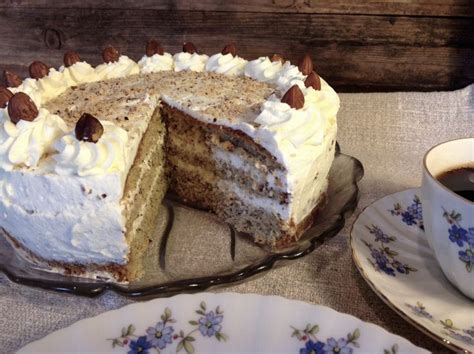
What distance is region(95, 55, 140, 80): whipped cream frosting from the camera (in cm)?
235

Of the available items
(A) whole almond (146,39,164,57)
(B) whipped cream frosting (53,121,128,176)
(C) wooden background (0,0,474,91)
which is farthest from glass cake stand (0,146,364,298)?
(C) wooden background (0,0,474,91)

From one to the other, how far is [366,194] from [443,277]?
26.6 inches

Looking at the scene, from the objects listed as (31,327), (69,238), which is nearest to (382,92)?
(69,238)

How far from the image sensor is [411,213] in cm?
181

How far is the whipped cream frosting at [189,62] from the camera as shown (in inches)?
94.3

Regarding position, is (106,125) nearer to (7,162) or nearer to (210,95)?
(7,162)

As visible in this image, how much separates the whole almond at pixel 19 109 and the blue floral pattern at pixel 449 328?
123 centimetres

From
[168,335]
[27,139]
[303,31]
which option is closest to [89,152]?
[27,139]

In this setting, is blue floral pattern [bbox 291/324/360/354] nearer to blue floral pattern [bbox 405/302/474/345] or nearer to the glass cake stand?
blue floral pattern [bbox 405/302/474/345]

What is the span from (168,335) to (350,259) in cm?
72

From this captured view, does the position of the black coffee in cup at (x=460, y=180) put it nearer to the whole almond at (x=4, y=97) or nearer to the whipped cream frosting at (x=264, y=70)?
the whipped cream frosting at (x=264, y=70)

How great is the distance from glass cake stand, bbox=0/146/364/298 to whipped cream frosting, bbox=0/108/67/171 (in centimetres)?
33

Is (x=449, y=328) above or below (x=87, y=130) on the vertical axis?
below

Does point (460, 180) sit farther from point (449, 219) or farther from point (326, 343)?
point (326, 343)
